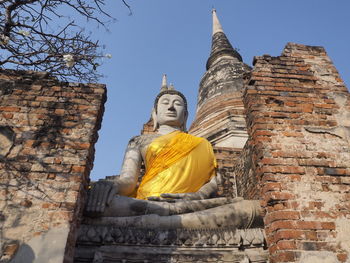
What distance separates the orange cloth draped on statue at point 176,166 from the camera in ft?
13.2

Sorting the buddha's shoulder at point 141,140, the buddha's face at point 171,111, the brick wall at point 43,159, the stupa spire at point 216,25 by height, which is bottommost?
the brick wall at point 43,159

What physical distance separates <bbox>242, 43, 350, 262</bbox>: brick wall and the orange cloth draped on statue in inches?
37.8

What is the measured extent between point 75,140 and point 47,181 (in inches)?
19.3

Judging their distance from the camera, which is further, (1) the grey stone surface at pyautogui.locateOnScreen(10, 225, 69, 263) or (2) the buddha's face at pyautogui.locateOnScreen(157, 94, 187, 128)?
(2) the buddha's face at pyautogui.locateOnScreen(157, 94, 187, 128)

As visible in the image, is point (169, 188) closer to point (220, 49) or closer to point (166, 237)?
point (166, 237)

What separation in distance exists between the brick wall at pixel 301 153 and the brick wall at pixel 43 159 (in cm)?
171

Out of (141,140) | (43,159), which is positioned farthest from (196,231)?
(141,140)

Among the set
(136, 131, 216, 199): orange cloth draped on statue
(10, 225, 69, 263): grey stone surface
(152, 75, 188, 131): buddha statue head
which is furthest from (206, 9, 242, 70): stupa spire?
(10, 225, 69, 263): grey stone surface

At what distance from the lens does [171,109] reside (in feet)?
17.2

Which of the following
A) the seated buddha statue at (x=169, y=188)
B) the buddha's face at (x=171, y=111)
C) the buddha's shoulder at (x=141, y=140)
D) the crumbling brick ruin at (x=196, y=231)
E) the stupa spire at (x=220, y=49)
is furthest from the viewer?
the stupa spire at (x=220, y=49)

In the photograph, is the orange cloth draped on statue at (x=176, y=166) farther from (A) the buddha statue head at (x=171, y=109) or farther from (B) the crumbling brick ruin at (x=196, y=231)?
(B) the crumbling brick ruin at (x=196, y=231)

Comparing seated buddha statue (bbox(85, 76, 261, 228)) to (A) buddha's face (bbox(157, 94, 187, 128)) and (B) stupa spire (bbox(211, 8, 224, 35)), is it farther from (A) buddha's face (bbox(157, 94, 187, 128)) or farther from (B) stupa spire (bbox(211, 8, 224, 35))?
(B) stupa spire (bbox(211, 8, 224, 35))

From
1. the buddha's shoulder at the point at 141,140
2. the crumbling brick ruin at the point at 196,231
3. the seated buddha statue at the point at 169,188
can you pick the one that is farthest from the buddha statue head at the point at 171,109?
the crumbling brick ruin at the point at 196,231

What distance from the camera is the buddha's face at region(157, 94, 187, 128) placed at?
519cm
